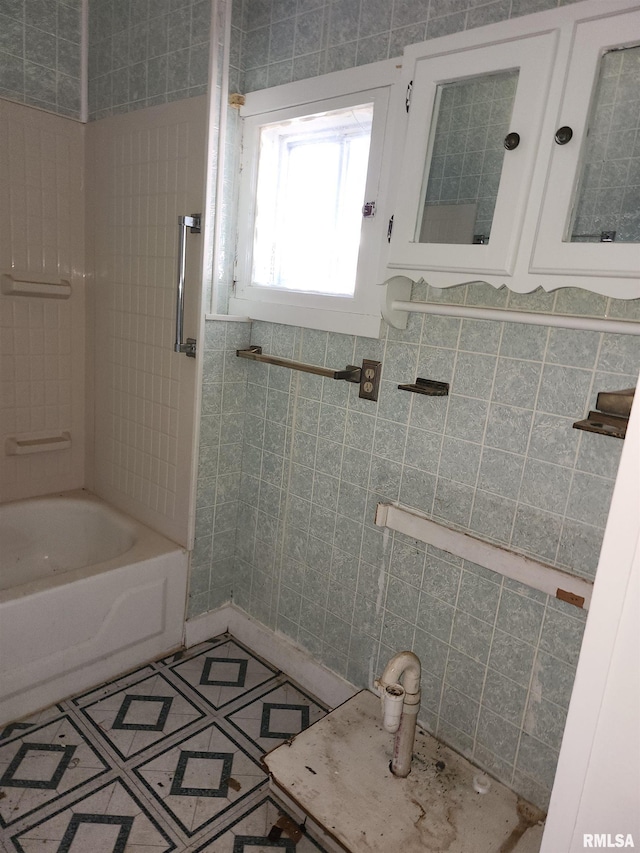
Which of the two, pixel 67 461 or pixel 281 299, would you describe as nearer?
pixel 281 299

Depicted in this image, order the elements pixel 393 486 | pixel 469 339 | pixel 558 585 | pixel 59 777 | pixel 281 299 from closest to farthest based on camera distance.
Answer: pixel 558 585 → pixel 469 339 → pixel 59 777 → pixel 393 486 → pixel 281 299

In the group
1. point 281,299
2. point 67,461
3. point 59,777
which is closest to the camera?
point 59,777

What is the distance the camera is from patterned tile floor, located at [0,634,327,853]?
55.1 inches

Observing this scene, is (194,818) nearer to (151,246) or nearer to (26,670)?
(26,670)

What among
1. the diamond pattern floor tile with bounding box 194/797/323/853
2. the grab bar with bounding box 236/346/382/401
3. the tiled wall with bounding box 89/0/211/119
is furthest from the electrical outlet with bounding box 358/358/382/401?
the diamond pattern floor tile with bounding box 194/797/323/853

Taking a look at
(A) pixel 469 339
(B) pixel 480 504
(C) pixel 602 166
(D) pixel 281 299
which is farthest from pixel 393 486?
(C) pixel 602 166

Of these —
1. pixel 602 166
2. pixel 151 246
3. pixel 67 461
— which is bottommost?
pixel 67 461

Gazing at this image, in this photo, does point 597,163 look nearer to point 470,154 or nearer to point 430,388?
point 470,154

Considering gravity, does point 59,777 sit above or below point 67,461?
below

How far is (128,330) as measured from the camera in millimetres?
2213

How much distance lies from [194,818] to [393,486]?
1020mm

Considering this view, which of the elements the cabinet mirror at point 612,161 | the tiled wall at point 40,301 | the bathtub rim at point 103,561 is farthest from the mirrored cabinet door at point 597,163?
the tiled wall at point 40,301

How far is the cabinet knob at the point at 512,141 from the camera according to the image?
1150 millimetres

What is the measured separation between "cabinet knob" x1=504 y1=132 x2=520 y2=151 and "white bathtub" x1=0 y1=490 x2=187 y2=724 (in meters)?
1.64
